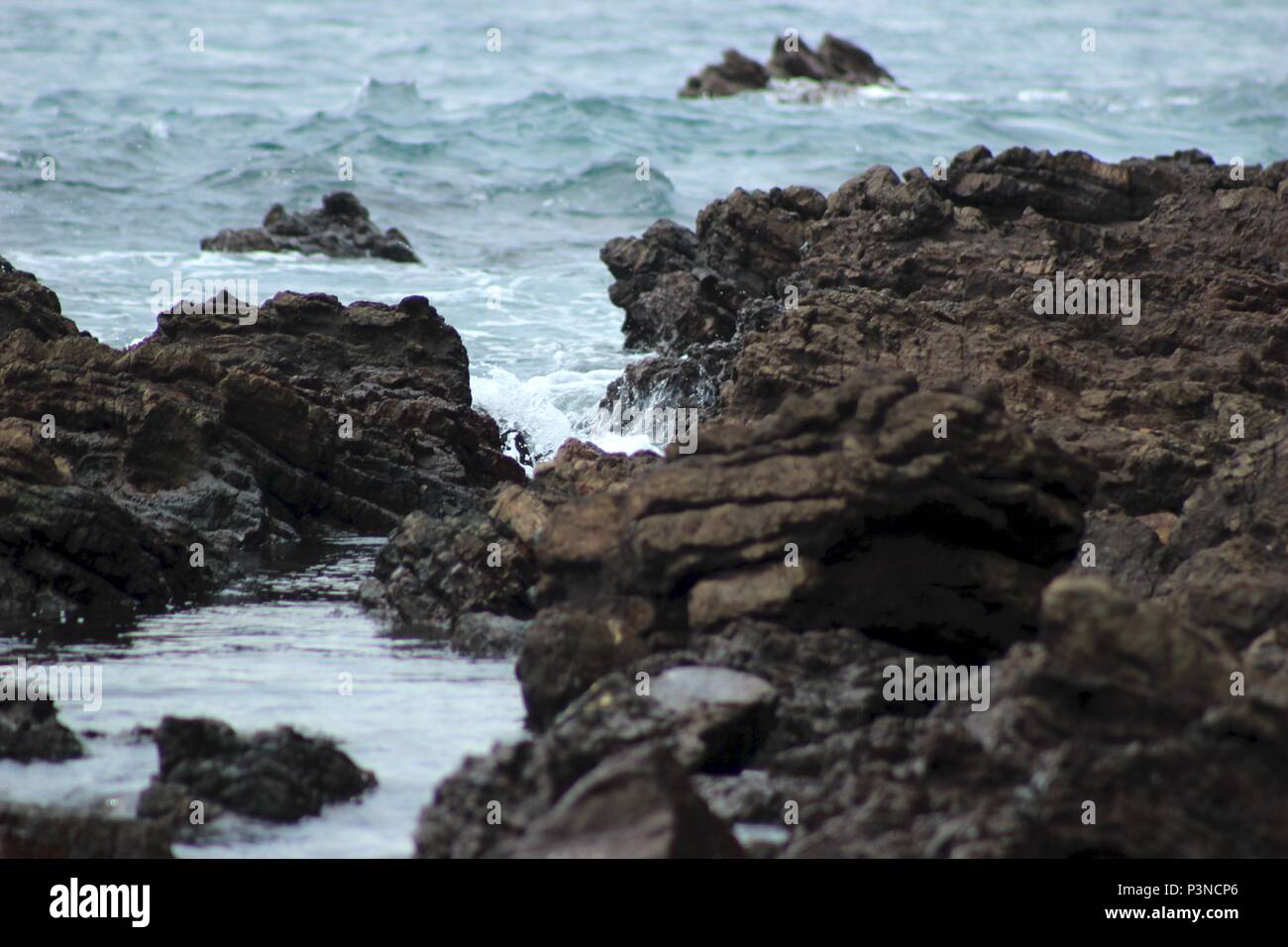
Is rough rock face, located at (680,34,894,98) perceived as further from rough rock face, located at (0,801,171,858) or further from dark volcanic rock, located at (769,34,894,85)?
rough rock face, located at (0,801,171,858)

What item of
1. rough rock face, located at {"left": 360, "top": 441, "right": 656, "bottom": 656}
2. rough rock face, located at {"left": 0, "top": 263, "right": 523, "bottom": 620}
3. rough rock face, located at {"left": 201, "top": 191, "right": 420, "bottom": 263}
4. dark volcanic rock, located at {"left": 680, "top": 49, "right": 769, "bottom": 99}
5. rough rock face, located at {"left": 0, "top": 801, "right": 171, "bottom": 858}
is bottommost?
rough rock face, located at {"left": 0, "top": 801, "right": 171, "bottom": 858}

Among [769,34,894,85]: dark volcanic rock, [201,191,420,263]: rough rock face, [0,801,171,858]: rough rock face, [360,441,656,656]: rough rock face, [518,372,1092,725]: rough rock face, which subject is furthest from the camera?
[769,34,894,85]: dark volcanic rock

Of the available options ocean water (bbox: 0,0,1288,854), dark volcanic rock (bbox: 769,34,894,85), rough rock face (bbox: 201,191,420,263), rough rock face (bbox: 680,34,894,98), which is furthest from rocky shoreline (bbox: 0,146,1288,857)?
dark volcanic rock (bbox: 769,34,894,85)

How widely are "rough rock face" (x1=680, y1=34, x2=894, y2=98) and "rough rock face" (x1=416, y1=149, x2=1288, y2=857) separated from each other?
2914cm

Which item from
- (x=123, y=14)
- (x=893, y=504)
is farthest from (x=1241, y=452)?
(x=123, y=14)

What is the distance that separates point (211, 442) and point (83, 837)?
6135mm

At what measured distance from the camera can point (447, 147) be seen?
114ft

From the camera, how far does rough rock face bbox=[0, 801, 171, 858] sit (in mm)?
5785

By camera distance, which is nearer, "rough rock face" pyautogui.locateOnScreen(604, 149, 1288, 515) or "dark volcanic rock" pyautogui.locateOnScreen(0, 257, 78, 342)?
"rough rock face" pyautogui.locateOnScreen(604, 149, 1288, 515)

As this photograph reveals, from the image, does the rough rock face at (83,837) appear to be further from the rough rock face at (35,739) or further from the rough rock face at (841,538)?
the rough rock face at (841,538)

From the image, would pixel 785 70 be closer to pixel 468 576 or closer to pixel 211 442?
pixel 211 442

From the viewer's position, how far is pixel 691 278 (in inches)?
662
